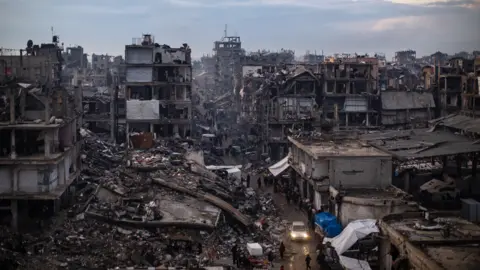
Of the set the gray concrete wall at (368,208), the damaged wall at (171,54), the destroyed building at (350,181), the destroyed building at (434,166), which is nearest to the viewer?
the gray concrete wall at (368,208)

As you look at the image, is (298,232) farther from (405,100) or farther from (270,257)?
(405,100)

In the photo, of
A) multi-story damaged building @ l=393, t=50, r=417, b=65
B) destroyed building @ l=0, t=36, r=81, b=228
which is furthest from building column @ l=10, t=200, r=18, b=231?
multi-story damaged building @ l=393, t=50, r=417, b=65

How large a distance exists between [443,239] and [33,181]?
18632mm

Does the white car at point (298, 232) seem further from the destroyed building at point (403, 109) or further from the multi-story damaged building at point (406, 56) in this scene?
the multi-story damaged building at point (406, 56)

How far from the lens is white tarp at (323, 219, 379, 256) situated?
2550cm

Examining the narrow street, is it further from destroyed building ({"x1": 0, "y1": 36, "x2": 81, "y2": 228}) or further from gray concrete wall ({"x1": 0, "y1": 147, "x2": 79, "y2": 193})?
gray concrete wall ({"x1": 0, "y1": 147, "x2": 79, "y2": 193})

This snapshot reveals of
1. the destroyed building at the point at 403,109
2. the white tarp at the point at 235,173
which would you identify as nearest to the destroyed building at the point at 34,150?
the white tarp at the point at 235,173

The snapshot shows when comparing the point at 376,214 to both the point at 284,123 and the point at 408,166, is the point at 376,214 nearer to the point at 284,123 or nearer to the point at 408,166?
the point at 408,166

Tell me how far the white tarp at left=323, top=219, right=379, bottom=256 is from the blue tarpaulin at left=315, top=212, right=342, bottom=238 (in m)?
2.15

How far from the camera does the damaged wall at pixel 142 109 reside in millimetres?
54094

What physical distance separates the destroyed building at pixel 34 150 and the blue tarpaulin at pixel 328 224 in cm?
1252

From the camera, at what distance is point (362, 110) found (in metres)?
57.4

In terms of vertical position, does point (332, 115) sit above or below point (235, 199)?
above

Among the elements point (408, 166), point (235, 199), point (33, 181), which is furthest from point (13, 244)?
point (408, 166)
